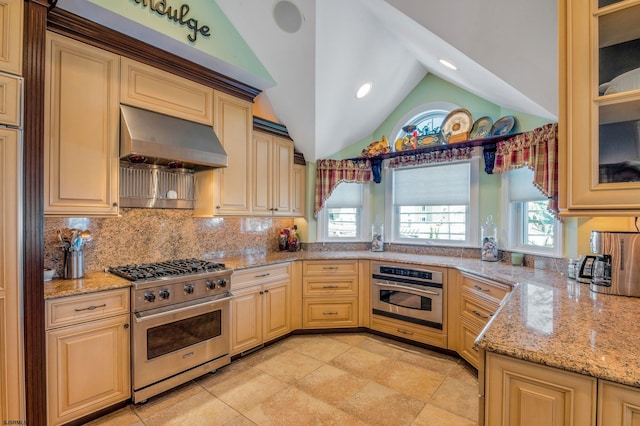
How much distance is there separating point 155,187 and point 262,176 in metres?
1.08

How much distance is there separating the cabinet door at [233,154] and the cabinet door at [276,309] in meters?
0.87

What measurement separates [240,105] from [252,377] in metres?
2.57

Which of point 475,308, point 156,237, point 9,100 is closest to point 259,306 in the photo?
point 156,237

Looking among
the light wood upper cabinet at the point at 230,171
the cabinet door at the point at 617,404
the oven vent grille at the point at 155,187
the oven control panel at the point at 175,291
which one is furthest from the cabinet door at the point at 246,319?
the cabinet door at the point at 617,404

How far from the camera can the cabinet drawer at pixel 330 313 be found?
3467 mm

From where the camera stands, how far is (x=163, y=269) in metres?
2.44

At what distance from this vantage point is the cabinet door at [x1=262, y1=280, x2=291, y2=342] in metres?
3.10

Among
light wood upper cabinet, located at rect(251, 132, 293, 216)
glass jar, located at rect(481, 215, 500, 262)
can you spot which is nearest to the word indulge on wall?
light wood upper cabinet, located at rect(251, 132, 293, 216)

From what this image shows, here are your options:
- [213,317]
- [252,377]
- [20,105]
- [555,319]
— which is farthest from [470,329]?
[20,105]

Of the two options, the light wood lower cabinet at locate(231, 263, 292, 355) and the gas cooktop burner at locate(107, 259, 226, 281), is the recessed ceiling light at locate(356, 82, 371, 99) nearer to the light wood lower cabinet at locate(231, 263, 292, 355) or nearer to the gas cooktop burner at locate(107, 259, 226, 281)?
the light wood lower cabinet at locate(231, 263, 292, 355)

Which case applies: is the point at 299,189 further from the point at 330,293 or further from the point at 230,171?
the point at 330,293

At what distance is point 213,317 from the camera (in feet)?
8.45

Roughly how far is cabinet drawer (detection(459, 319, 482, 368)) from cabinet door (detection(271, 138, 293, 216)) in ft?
7.38

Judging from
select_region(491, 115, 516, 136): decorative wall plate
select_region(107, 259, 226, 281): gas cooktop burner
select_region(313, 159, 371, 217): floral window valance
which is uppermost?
select_region(491, 115, 516, 136): decorative wall plate
